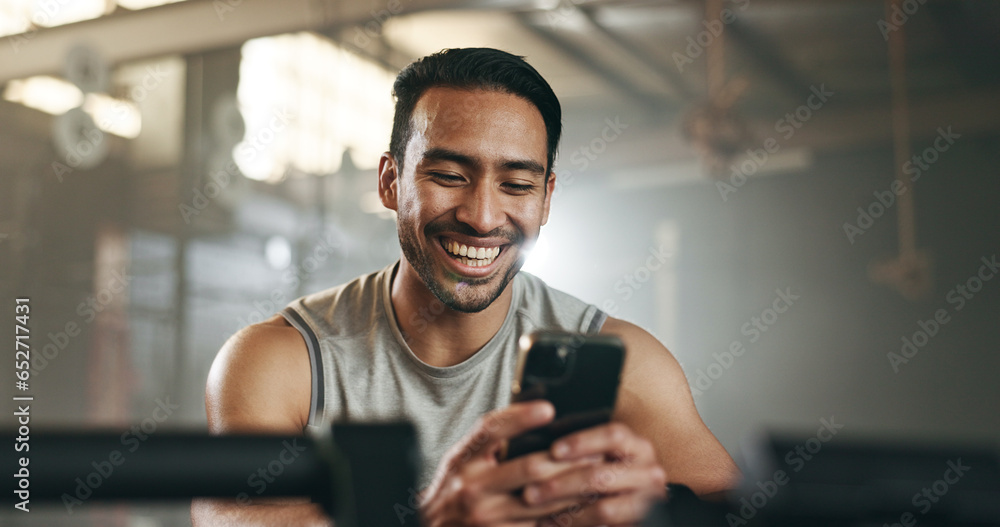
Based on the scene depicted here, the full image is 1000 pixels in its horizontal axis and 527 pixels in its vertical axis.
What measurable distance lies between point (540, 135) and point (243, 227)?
2069 mm

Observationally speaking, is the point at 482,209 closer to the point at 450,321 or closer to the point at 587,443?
the point at 450,321

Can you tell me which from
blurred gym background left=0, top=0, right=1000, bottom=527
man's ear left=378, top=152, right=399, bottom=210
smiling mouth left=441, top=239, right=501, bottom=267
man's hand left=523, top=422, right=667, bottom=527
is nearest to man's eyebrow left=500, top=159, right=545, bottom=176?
smiling mouth left=441, top=239, right=501, bottom=267

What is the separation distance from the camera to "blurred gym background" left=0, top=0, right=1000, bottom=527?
2775mm

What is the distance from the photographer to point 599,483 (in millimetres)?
531

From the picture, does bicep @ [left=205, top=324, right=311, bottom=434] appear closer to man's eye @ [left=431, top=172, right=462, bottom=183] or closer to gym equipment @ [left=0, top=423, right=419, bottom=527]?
man's eye @ [left=431, top=172, right=462, bottom=183]

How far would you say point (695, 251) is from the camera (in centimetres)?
298

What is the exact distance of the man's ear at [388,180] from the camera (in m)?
1.15

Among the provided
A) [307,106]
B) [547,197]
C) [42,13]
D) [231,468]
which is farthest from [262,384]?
[42,13]

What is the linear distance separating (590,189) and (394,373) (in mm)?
2164

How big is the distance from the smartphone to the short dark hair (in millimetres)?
662

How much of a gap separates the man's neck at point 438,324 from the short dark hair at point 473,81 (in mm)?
203

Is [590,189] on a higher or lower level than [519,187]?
higher

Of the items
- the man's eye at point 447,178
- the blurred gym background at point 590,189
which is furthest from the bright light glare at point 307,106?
the man's eye at point 447,178

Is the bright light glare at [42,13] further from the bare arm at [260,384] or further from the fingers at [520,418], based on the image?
the fingers at [520,418]
